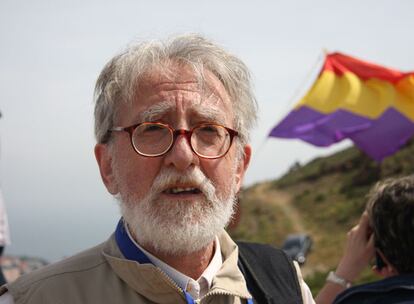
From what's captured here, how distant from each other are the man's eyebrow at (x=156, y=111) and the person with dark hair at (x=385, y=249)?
1.26 metres

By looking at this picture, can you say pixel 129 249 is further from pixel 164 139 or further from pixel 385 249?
pixel 385 249

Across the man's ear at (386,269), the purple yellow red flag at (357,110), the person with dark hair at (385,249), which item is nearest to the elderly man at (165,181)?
the person with dark hair at (385,249)

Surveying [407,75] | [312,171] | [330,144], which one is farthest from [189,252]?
[312,171]

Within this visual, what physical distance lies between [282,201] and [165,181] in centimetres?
4191

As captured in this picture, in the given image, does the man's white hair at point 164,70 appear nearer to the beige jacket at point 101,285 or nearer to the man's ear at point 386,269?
the beige jacket at point 101,285

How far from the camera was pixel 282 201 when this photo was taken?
43.8 m

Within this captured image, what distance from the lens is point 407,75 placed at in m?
9.99

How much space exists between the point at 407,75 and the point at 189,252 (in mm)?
8353

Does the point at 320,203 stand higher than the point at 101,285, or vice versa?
the point at 101,285

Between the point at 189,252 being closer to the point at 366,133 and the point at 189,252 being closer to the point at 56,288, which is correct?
the point at 56,288

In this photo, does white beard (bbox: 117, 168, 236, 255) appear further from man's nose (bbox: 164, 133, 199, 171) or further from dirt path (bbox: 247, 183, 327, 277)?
dirt path (bbox: 247, 183, 327, 277)

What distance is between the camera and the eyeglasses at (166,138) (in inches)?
94.7

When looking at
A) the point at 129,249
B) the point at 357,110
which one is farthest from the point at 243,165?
the point at 357,110

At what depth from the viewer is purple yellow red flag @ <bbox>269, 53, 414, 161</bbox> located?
32.1 feet
